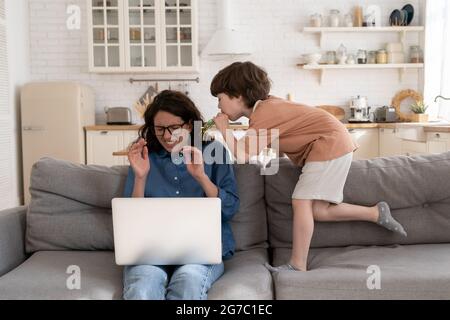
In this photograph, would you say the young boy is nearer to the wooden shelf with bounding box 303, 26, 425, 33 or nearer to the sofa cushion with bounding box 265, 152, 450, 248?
the sofa cushion with bounding box 265, 152, 450, 248

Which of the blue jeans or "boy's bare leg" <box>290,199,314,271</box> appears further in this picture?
"boy's bare leg" <box>290,199,314,271</box>

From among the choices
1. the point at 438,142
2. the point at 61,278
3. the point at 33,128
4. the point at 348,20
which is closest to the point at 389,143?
the point at 438,142

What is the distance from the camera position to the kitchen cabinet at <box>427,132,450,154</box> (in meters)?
4.17

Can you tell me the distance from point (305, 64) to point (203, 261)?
461 cm

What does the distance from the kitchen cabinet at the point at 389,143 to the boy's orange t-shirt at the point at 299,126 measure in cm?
309

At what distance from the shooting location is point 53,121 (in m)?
5.47

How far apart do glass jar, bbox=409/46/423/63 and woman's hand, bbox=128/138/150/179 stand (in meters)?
4.84

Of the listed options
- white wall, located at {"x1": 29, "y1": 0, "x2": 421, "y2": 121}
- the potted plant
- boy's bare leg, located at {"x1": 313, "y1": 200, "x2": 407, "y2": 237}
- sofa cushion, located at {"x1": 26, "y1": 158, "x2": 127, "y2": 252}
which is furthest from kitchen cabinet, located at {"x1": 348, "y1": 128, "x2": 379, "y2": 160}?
sofa cushion, located at {"x1": 26, "y1": 158, "x2": 127, "y2": 252}

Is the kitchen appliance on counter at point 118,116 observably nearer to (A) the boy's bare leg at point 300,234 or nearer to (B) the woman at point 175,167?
(B) the woman at point 175,167

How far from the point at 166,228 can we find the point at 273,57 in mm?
4753

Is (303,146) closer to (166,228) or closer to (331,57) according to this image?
(166,228)

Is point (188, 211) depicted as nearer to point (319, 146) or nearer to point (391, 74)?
point (319, 146)

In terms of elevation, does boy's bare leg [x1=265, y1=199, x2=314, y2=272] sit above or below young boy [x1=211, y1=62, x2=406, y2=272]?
below

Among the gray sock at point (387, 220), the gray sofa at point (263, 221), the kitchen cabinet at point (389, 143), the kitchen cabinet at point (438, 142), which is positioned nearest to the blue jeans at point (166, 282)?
the gray sofa at point (263, 221)
